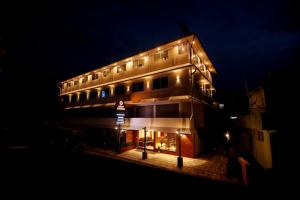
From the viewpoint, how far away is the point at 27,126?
3262cm

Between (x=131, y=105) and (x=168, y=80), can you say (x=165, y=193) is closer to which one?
(x=168, y=80)

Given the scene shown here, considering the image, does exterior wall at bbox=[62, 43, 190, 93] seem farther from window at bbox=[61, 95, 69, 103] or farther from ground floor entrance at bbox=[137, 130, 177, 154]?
window at bbox=[61, 95, 69, 103]

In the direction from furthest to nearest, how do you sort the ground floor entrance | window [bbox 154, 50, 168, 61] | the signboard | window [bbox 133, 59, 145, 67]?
1. window [bbox 133, 59, 145, 67]
2. the signboard
3. window [bbox 154, 50, 168, 61]
4. the ground floor entrance

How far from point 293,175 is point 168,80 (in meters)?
13.4

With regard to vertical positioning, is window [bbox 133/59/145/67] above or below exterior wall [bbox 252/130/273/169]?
above

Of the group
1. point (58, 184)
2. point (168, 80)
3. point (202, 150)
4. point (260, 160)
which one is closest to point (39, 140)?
point (58, 184)

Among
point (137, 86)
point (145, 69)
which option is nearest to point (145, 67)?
point (145, 69)

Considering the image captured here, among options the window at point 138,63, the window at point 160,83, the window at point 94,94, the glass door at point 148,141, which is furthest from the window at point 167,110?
the window at point 94,94

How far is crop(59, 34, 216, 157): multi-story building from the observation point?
52.6 ft

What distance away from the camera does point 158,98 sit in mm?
17422

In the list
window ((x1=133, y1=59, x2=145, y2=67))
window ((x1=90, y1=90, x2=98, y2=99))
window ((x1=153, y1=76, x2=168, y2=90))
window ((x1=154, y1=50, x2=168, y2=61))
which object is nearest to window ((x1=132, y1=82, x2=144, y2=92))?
window ((x1=153, y1=76, x2=168, y2=90))

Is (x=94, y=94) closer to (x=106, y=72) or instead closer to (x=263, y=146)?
(x=106, y=72)

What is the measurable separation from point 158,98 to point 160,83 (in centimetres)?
229

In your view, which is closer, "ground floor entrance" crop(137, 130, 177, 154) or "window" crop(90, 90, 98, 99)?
"ground floor entrance" crop(137, 130, 177, 154)
